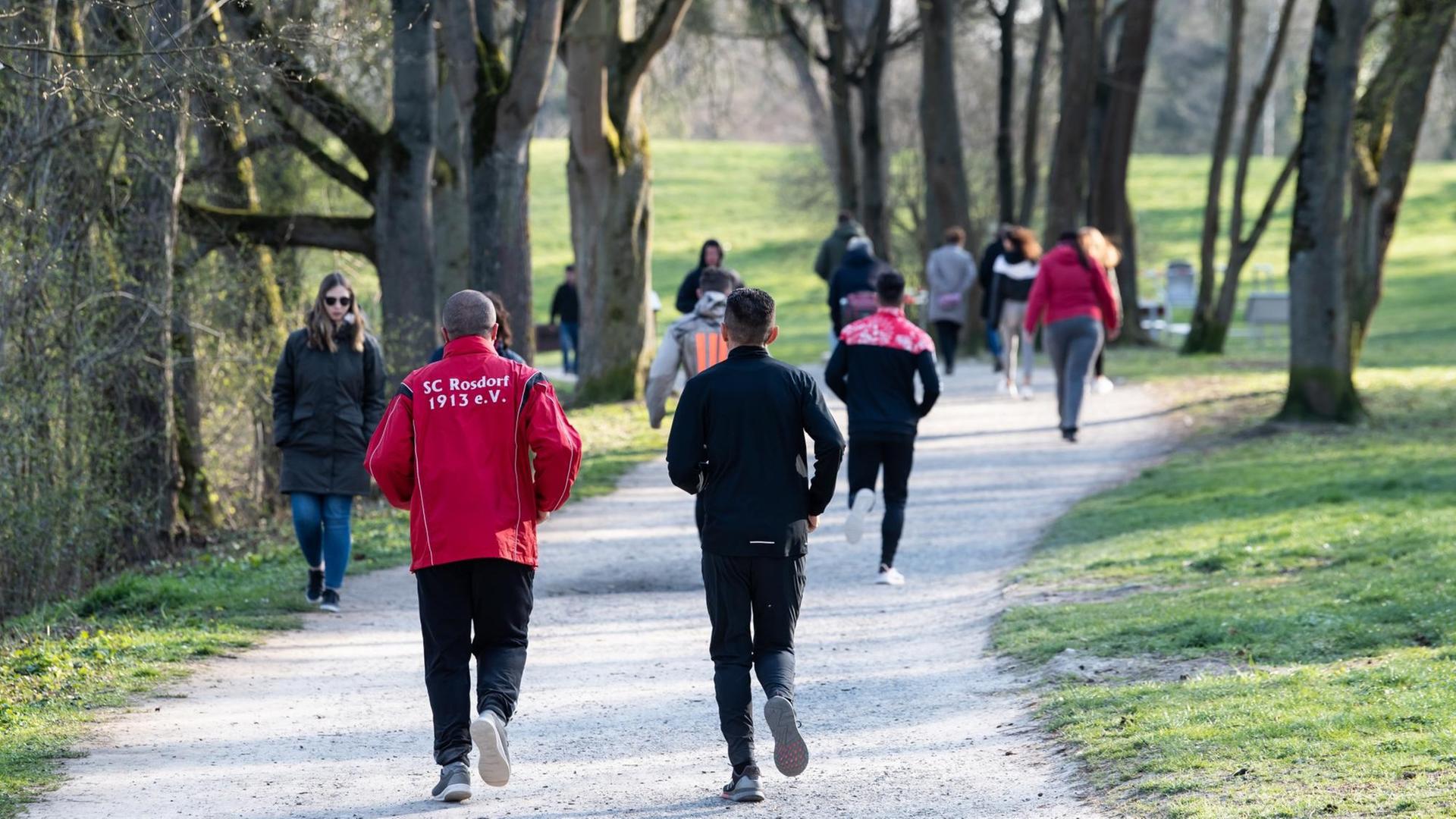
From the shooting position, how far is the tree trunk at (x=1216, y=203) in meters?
26.2

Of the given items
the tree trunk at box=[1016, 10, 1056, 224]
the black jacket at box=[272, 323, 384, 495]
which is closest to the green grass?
the black jacket at box=[272, 323, 384, 495]

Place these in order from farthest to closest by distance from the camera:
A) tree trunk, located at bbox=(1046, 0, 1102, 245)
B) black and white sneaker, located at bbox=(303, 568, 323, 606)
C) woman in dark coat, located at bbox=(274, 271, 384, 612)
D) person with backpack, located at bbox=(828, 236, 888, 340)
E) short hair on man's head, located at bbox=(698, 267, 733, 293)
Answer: tree trunk, located at bbox=(1046, 0, 1102, 245) → person with backpack, located at bbox=(828, 236, 888, 340) → short hair on man's head, located at bbox=(698, 267, 733, 293) → black and white sneaker, located at bbox=(303, 568, 323, 606) → woman in dark coat, located at bbox=(274, 271, 384, 612)

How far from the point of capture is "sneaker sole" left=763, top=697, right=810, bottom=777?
19.4 ft

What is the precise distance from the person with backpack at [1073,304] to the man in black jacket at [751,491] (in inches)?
391

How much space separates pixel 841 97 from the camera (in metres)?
29.9

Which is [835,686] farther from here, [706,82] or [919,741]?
[706,82]

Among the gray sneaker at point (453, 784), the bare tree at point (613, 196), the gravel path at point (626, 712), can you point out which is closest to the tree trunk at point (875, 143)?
the bare tree at point (613, 196)

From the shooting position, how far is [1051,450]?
16.6 metres

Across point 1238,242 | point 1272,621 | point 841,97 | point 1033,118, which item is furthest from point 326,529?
point 1033,118

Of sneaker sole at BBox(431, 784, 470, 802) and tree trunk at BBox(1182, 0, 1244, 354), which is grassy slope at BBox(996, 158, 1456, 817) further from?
tree trunk at BBox(1182, 0, 1244, 354)

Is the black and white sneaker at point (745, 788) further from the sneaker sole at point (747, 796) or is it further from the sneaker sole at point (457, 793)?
the sneaker sole at point (457, 793)

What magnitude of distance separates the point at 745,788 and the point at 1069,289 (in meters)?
10.6

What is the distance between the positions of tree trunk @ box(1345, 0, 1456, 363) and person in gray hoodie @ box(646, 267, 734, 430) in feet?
31.3

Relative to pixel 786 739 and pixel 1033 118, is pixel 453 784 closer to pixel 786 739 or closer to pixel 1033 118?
pixel 786 739
